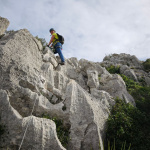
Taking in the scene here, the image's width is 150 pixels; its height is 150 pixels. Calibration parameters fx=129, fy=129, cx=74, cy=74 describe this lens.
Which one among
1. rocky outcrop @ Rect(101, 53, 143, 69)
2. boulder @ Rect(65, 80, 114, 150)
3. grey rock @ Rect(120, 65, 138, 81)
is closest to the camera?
boulder @ Rect(65, 80, 114, 150)

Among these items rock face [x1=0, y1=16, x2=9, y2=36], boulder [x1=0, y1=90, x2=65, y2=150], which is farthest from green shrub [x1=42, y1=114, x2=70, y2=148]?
rock face [x1=0, y1=16, x2=9, y2=36]

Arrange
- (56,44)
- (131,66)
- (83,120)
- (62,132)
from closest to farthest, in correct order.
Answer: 1. (62,132)
2. (83,120)
3. (56,44)
4. (131,66)

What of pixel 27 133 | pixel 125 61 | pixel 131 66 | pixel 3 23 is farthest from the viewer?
pixel 125 61

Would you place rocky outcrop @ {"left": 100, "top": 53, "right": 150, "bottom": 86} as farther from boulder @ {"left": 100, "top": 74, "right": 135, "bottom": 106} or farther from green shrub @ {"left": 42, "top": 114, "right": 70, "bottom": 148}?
green shrub @ {"left": 42, "top": 114, "right": 70, "bottom": 148}

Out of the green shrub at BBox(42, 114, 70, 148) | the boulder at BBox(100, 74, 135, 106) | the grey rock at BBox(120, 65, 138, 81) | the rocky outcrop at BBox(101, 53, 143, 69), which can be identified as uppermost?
the rocky outcrop at BBox(101, 53, 143, 69)

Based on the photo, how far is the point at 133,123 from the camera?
30.3 ft

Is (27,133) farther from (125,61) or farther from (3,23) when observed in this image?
(125,61)

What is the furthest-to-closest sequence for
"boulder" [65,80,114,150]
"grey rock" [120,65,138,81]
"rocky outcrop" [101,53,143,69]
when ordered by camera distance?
"rocky outcrop" [101,53,143,69] < "grey rock" [120,65,138,81] < "boulder" [65,80,114,150]

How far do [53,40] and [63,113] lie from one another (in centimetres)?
875

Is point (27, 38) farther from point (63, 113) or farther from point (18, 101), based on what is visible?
point (63, 113)

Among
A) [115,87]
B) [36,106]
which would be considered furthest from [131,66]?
[36,106]

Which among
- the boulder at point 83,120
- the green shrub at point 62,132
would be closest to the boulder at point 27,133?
the green shrub at point 62,132

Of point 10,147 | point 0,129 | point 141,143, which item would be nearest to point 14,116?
point 0,129

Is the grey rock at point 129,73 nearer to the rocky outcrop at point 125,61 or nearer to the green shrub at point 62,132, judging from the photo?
the rocky outcrop at point 125,61
